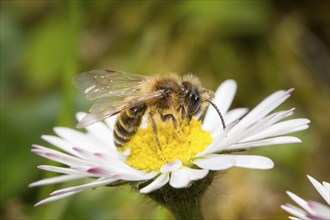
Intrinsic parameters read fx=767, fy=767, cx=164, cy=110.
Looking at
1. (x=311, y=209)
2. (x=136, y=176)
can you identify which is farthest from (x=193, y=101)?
(x=311, y=209)

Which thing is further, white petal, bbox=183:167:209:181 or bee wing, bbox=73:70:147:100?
bee wing, bbox=73:70:147:100

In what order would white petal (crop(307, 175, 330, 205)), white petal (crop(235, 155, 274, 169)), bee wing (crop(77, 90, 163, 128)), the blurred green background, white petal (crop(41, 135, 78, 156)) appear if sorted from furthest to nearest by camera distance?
the blurred green background
white petal (crop(41, 135, 78, 156))
bee wing (crop(77, 90, 163, 128))
white petal (crop(235, 155, 274, 169))
white petal (crop(307, 175, 330, 205))

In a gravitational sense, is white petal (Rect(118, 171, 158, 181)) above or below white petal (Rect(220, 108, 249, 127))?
below

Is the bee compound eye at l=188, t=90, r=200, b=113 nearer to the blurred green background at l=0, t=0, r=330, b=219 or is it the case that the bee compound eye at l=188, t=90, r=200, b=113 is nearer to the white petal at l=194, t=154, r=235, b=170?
the white petal at l=194, t=154, r=235, b=170

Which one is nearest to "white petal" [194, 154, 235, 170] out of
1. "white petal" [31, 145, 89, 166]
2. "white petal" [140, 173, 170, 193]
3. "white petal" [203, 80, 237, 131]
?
"white petal" [140, 173, 170, 193]

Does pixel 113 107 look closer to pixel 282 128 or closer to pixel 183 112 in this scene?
pixel 183 112

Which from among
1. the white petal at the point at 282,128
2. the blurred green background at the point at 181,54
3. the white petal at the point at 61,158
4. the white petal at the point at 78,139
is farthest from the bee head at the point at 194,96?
the blurred green background at the point at 181,54

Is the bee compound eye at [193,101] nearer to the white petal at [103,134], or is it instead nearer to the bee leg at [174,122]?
the bee leg at [174,122]

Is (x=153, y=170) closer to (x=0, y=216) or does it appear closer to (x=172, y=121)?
(x=172, y=121)
